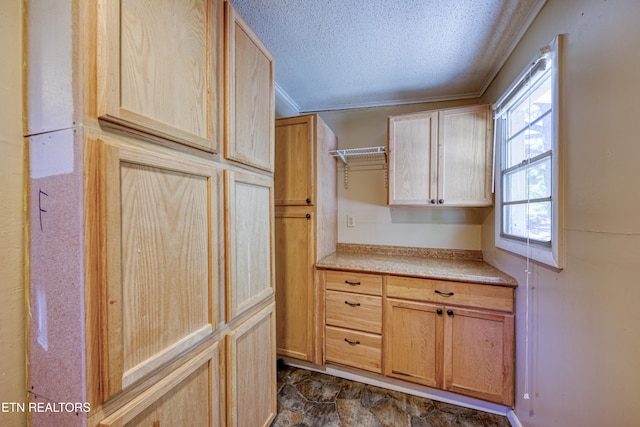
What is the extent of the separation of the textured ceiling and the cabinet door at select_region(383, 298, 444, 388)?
1.73 metres

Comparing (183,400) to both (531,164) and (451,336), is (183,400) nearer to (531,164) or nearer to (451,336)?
(451,336)

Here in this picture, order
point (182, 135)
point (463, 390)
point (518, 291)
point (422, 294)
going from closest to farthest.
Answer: point (182, 135), point (518, 291), point (463, 390), point (422, 294)

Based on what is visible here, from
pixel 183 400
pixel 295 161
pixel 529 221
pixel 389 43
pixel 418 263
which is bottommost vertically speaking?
pixel 183 400

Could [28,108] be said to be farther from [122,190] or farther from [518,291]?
[518,291]

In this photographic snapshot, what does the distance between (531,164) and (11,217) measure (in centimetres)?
212

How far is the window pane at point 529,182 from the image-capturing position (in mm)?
1194

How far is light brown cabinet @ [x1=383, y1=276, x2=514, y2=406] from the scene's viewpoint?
1.50 metres

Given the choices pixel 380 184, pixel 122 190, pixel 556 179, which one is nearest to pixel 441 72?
pixel 380 184

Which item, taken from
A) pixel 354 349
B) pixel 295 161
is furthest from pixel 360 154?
pixel 354 349

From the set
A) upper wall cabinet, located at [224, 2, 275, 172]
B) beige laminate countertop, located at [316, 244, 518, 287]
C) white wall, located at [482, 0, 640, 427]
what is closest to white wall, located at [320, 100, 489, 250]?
beige laminate countertop, located at [316, 244, 518, 287]

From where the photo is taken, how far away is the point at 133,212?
2.13ft

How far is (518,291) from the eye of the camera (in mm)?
1441

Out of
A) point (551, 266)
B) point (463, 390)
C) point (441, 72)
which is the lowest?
point (463, 390)

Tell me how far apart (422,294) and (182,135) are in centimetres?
168
